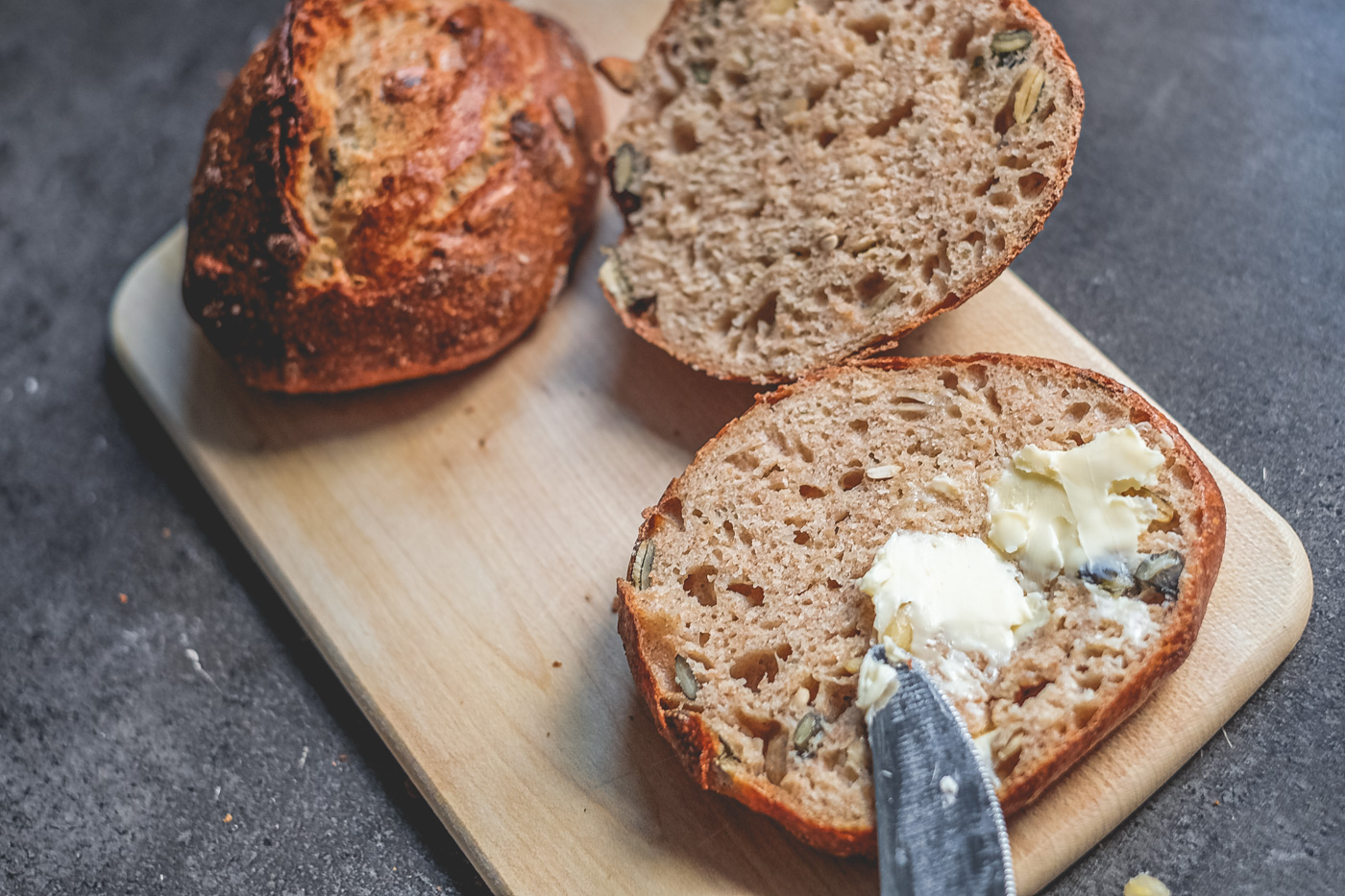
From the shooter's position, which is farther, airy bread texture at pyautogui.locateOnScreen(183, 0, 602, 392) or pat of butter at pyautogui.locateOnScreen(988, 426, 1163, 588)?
airy bread texture at pyautogui.locateOnScreen(183, 0, 602, 392)

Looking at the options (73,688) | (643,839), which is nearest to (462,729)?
(643,839)

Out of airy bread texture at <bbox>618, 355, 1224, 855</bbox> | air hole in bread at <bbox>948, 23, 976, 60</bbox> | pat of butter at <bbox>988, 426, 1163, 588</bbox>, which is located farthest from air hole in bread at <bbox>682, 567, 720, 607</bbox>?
air hole in bread at <bbox>948, 23, 976, 60</bbox>

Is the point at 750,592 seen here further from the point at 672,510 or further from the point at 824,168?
the point at 824,168

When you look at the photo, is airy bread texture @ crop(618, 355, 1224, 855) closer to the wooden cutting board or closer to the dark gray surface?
the wooden cutting board

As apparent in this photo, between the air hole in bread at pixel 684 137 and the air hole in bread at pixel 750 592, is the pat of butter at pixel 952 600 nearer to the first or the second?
the air hole in bread at pixel 750 592

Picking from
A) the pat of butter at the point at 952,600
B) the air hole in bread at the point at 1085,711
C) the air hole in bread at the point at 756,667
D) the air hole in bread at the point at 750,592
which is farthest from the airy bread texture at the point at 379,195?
the air hole in bread at the point at 1085,711
